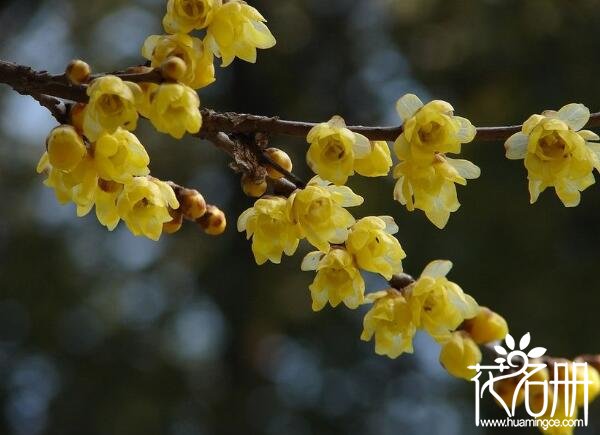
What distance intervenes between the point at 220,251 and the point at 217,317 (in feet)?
1.47

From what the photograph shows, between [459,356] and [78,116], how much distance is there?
63 cm

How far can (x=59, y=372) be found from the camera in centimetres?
672

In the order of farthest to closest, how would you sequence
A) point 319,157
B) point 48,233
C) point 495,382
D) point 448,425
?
point 48,233 < point 448,425 < point 495,382 < point 319,157

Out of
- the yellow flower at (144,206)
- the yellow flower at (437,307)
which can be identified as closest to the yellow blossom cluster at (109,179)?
the yellow flower at (144,206)

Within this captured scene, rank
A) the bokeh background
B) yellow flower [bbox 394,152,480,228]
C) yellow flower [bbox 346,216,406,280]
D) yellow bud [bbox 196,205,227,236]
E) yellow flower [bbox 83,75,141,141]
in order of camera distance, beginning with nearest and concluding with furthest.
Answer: yellow flower [bbox 83,75,141,141] → yellow flower [bbox 394,152,480,228] → yellow flower [bbox 346,216,406,280] → yellow bud [bbox 196,205,227,236] → the bokeh background

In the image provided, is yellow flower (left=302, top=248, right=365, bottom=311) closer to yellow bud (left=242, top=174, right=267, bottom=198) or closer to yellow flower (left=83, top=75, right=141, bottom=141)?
yellow bud (left=242, top=174, right=267, bottom=198)

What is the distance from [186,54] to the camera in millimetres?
1196

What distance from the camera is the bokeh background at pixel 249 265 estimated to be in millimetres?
5117

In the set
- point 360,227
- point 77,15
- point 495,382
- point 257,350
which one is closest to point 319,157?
point 360,227

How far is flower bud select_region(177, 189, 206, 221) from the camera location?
1388 mm

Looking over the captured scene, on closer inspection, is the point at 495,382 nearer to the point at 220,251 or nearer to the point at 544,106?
the point at 544,106

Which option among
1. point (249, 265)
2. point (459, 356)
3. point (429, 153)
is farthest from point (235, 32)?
point (249, 265)

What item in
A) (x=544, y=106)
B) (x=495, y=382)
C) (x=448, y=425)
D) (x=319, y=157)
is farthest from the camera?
(x=448, y=425)

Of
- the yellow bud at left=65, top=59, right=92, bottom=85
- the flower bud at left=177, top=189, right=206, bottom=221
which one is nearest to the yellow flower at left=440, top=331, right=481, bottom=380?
the flower bud at left=177, top=189, right=206, bottom=221
